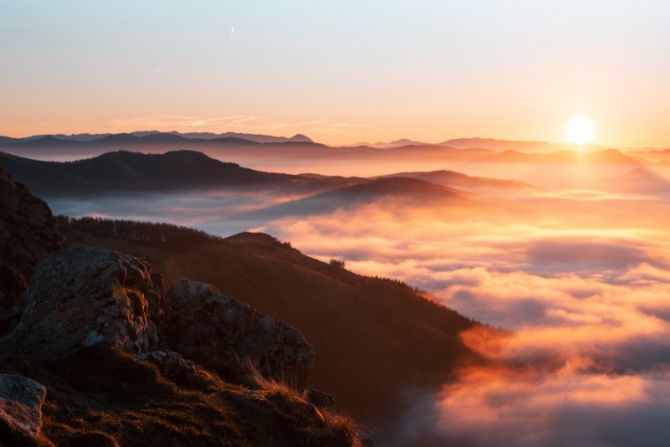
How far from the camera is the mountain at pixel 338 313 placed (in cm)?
5016

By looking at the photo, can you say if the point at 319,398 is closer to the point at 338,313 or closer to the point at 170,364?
the point at 170,364

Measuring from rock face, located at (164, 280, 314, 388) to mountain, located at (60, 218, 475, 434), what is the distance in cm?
2505

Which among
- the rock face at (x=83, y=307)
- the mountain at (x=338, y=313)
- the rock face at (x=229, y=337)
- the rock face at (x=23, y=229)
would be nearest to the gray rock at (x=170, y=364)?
the rock face at (x=83, y=307)

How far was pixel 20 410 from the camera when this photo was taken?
368 inches

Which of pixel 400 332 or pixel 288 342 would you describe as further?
pixel 400 332

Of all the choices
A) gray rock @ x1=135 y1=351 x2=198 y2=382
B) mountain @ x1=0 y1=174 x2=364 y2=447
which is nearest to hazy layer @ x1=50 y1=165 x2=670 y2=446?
mountain @ x1=0 y1=174 x2=364 y2=447

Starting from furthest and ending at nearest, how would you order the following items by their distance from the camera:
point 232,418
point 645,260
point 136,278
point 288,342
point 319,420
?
1. point 645,260
2. point 288,342
3. point 136,278
4. point 319,420
5. point 232,418

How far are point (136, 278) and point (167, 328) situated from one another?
2.18 meters

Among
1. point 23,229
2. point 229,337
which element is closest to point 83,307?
point 229,337

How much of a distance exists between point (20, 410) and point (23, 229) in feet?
59.4

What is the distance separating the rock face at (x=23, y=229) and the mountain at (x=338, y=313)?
68.1 feet

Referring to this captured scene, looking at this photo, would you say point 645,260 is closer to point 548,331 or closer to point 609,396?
point 548,331

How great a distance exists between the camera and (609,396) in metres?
71.6

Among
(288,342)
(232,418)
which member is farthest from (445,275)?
(232,418)
